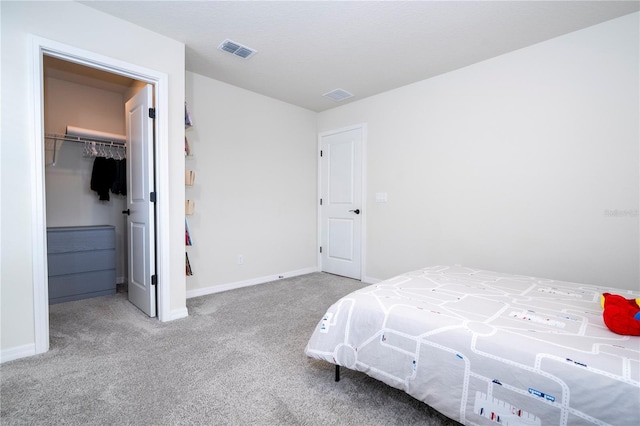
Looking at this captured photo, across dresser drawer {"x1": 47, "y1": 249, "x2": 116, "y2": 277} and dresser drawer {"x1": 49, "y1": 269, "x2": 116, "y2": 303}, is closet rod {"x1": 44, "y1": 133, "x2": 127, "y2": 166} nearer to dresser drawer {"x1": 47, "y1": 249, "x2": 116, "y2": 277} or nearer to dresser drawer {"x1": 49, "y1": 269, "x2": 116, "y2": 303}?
dresser drawer {"x1": 47, "y1": 249, "x2": 116, "y2": 277}

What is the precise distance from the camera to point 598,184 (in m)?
2.30

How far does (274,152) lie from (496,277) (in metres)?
3.03

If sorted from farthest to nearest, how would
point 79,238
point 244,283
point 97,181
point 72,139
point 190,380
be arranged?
point 244,283, point 97,181, point 72,139, point 79,238, point 190,380

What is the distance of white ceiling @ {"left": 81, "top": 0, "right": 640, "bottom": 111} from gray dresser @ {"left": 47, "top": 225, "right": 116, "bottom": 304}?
7.15 feet

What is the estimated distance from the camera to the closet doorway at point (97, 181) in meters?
2.74

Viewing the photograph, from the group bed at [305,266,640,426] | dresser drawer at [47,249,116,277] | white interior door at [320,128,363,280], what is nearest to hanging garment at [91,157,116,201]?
dresser drawer at [47,249,116,277]

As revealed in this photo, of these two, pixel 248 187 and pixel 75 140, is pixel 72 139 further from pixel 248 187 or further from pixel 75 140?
pixel 248 187

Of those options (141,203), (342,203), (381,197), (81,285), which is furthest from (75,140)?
(381,197)

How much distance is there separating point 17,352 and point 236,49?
2841 millimetres

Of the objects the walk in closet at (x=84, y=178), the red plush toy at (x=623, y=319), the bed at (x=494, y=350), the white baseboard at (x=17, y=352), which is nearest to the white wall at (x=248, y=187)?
the walk in closet at (x=84, y=178)

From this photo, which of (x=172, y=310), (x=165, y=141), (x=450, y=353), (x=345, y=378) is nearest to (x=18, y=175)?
(x=165, y=141)

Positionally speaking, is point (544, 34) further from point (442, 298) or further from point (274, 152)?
point (274, 152)

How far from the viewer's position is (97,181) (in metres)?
3.63

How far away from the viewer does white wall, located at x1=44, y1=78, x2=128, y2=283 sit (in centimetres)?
345
